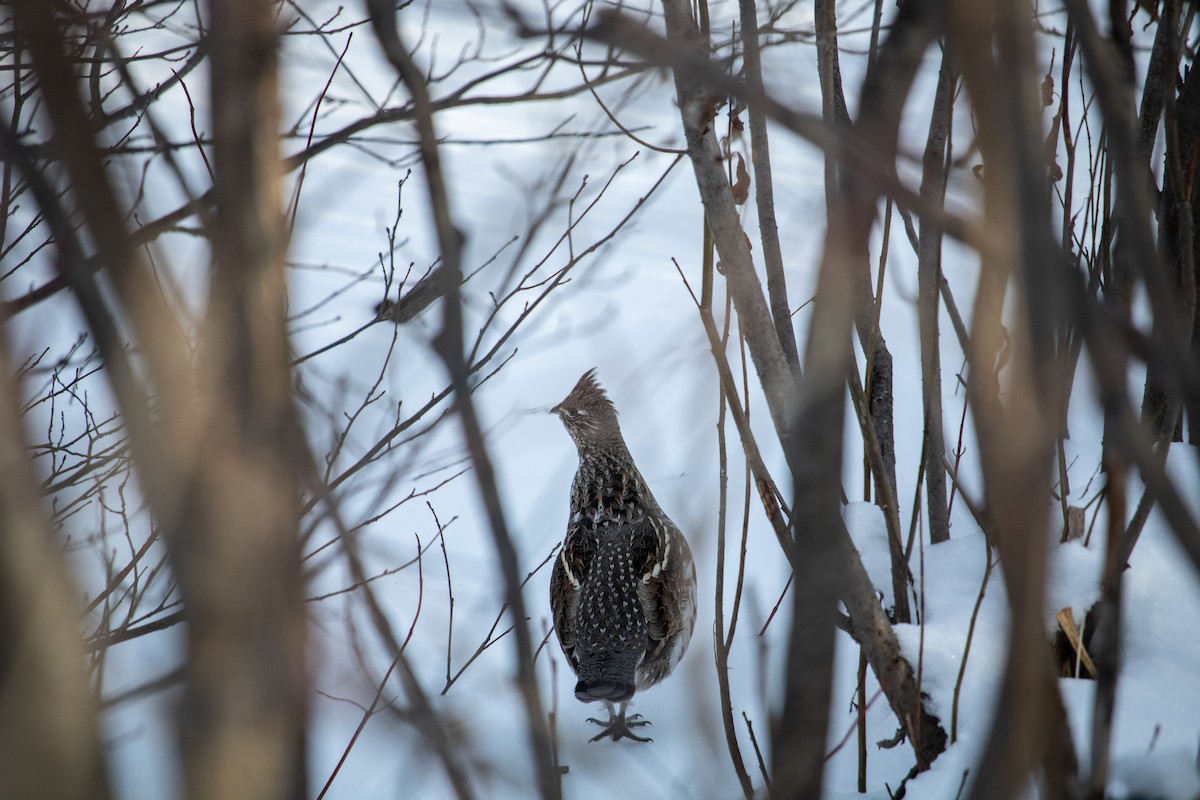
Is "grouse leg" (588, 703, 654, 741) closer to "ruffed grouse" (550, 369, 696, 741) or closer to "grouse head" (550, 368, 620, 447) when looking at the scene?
"ruffed grouse" (550, 369, 696, 741)

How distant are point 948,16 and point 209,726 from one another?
96 centimetres

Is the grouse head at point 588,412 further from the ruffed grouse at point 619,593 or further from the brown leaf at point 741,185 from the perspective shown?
the brown leaf at point 741,185

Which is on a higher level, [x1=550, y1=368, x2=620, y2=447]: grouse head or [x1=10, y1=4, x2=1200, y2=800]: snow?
[x1=550, y1=368, x2=620, y2=447]: grouse head

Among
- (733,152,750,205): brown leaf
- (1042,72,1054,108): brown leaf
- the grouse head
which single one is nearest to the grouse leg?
the grouse head

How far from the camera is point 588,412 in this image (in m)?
5.33

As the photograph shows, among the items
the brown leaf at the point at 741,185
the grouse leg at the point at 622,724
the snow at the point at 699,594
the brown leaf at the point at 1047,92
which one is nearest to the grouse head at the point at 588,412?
the snow at the point at 699,594

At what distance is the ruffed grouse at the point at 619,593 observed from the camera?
409cm

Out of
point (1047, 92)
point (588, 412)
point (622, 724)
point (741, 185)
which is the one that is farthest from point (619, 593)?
point (1047, 92)

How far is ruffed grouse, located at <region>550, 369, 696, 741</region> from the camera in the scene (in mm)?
4090

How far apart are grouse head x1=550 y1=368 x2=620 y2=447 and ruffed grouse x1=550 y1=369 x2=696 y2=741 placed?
26 centimetres

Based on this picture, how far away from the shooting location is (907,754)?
281 centimetres

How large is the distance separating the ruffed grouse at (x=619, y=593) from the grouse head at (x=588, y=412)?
0.26 meters

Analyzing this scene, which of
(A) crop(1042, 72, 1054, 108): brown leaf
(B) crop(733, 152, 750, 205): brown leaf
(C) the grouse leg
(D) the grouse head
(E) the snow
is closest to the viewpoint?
(E) the snow

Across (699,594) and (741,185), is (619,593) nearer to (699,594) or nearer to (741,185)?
(699,594)
